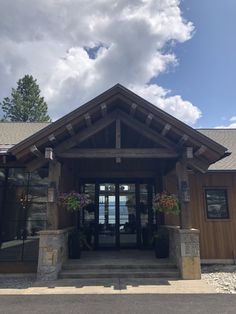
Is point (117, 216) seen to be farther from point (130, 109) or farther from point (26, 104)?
point (26, 104)

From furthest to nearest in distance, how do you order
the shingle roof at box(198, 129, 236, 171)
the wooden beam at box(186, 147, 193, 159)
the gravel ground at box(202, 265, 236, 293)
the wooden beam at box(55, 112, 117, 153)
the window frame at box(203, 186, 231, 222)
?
the shingle roof at box(198, 129, 236, 171), the window frame at box(203, 186, 231, 222), the wooden beam at box(55, 112, 117, 153), the wooden beam at box(186, 147, 193, 159), the gravel ground at box(202, 265, 236, 293)

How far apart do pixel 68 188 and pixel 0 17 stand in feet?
19.0

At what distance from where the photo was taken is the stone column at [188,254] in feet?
20.7

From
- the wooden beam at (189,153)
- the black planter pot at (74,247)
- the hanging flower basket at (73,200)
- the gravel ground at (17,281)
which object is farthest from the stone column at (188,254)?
the gravel ground at (17,281)

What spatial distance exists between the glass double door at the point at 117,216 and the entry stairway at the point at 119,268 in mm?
1883

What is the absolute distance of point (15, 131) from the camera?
1172 cm

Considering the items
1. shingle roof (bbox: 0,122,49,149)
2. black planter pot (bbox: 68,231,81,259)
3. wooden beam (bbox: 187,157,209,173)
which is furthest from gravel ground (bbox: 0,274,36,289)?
wooden beam (bbox: 187,157,209,173)

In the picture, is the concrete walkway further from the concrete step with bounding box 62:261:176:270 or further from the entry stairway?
the concrete step with bounding box 62:261:176:270

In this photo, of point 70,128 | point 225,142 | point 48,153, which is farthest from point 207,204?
point 48,153

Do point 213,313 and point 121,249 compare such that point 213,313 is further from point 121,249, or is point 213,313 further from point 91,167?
point 91,167

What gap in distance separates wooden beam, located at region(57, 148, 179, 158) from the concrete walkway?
3163 millimetres

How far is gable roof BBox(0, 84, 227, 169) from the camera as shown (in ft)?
21.5

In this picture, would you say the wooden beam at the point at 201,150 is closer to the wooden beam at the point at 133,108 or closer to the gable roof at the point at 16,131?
the wooden beam at the point at 133,108

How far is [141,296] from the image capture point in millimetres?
5098
